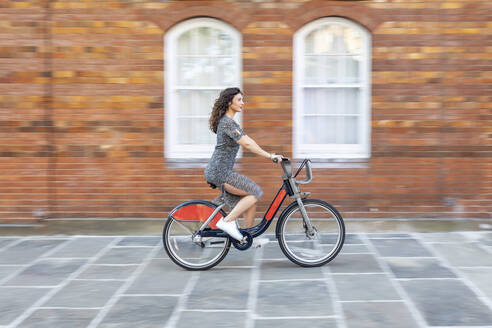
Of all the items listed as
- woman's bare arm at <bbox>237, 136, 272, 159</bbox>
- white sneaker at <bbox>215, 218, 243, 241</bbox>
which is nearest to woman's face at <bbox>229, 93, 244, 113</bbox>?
woman's bare arm at <bbox>237, 136, 272, 159</bbox>

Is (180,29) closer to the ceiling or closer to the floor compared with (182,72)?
Answer: closer to the ceiling

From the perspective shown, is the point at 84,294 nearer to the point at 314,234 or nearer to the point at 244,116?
the point at 314,234

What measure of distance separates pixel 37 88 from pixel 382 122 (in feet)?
15.8

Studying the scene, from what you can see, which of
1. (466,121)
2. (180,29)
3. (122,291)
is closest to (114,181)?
(180,29)

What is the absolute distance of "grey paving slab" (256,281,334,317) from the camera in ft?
16.2

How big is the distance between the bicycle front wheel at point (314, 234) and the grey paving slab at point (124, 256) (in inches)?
66.7

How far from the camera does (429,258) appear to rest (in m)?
6.53

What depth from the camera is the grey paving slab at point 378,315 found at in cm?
464

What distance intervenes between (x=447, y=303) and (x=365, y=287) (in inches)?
30.0

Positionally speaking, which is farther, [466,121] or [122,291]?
[466,121]

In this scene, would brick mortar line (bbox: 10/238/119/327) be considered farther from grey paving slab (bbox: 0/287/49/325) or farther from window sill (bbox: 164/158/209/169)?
window sill (bbox: 164/158/209/169)

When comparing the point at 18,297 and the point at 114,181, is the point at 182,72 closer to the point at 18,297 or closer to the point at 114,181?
the point at 114,181

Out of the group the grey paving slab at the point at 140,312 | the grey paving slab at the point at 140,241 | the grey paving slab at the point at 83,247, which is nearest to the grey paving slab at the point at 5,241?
the grey paving slab at the point at 83,247

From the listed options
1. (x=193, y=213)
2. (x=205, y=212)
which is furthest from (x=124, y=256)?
(x=205, y=212)
